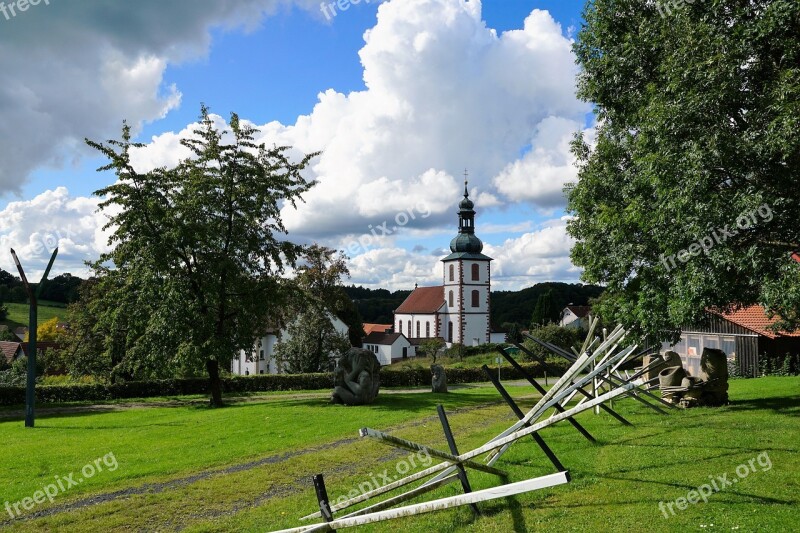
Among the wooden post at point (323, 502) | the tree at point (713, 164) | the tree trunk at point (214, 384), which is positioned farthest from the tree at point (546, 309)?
the wooden post at point (323, 502)

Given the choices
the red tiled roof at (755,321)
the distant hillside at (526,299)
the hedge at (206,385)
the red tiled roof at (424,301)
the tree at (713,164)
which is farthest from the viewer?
the distant hillside at (526,299)

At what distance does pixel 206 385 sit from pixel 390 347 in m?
40.7

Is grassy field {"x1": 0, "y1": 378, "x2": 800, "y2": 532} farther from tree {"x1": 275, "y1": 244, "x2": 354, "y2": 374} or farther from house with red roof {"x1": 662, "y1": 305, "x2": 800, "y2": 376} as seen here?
tree {"x1": 275, "y1": 244, "x2": 354, "y2": 374}

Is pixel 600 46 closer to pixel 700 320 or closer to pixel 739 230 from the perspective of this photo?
pixel 739 230

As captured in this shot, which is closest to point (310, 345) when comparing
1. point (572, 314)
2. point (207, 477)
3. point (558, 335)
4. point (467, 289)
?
point (558, 335)

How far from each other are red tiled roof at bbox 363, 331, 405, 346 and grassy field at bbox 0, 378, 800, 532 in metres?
54.7

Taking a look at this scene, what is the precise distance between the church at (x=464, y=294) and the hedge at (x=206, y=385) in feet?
106

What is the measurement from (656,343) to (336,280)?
30.5 m

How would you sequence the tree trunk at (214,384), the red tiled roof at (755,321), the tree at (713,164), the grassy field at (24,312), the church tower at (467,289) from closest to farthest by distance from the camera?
the tree at (713,164) < the tree trunk at (214,384) < the red tiled roof at (755,321) < the church tower at (467,289) < the grassy field at (24,312)

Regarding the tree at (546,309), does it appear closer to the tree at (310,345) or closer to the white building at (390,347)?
the white building at (390,347)

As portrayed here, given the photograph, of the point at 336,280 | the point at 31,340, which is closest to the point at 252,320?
the point at 31,340

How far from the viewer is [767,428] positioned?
1342 cm

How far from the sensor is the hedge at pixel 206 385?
30.7 m

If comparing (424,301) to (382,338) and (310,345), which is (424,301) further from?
(310,345)
